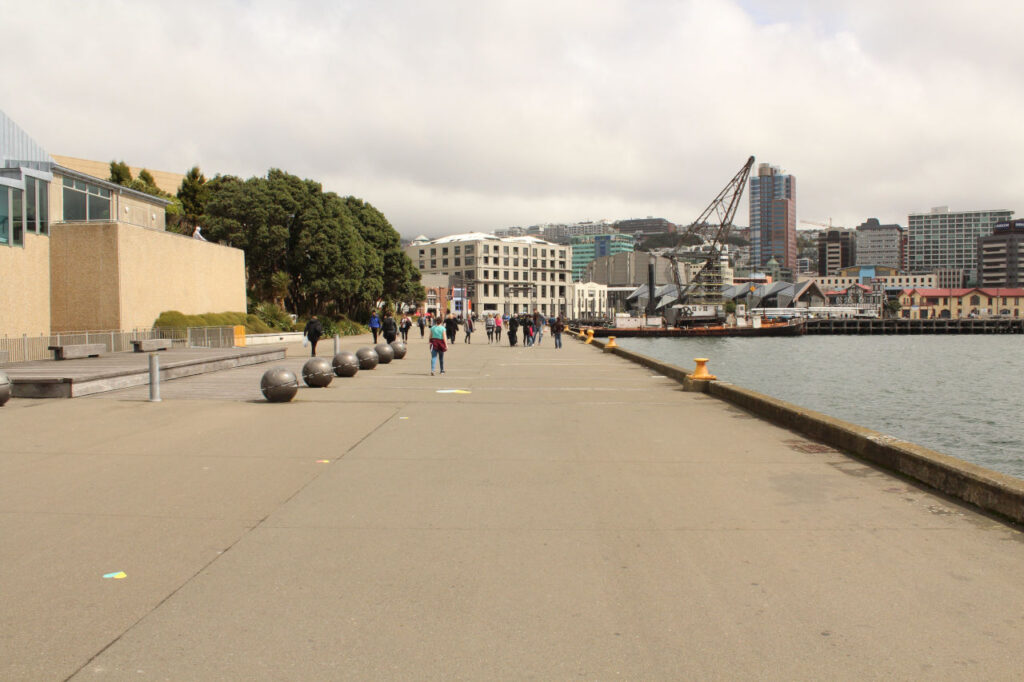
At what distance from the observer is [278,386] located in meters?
14.9

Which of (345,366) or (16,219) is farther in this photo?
(16,219)

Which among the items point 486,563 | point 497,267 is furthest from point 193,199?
point 497,267

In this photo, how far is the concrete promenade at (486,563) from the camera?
4008mm

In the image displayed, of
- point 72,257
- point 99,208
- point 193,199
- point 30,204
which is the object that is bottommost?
point 72,257

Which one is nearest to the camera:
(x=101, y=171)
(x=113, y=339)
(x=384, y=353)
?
(x=384, y=353)

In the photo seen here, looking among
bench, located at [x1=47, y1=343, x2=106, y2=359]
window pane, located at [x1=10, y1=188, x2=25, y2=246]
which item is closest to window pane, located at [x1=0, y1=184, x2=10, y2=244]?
window pane, located at [x1=10, y1=188, x2=25, y2=246]

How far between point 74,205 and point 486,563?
32.1 m

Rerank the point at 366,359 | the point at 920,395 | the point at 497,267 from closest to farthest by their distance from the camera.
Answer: the point at 366,359, the point at 920,395, the point at 497,267

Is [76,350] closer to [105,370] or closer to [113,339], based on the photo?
[113,339]

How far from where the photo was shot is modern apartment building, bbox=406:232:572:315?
6998 inches

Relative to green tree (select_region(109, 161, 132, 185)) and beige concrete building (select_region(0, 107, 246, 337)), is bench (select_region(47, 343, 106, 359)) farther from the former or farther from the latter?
green tree (select_region(109, 161, 132, 185))

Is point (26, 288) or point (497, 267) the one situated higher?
point (497, 267)

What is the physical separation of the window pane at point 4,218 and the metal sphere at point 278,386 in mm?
16393

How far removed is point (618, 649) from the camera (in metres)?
4.09
